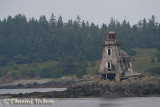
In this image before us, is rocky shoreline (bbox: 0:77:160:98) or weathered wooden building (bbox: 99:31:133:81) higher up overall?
weathered wooden building (bbox: 99:31:133:81)

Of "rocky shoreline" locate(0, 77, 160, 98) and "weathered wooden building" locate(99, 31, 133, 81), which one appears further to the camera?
"weathered wooden building" locate(99, 31, 133, 81)

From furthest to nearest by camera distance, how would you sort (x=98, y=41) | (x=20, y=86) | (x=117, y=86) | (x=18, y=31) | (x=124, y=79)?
1. (x=18, y=31)
2. (x=98, y=41)
3. (x=20, y=86)
4. (x=124, y=79)
5. (x=117, y=86)

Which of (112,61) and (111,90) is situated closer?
(111,90)

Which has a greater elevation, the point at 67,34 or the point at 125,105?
the point at 67,34

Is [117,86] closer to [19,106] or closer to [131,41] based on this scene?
[19,106]

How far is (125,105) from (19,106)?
52.4 ft

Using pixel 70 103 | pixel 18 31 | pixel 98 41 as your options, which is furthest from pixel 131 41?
pixel 70 103

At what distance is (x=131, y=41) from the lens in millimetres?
168250

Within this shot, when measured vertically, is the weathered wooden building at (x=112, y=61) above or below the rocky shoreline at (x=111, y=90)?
above

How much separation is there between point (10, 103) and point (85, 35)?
109m

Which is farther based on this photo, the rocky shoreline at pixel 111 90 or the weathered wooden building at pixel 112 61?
the weathered wooden building at pixel 112 61

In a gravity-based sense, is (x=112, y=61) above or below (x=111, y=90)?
above

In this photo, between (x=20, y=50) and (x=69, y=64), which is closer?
(x=69, y=64)

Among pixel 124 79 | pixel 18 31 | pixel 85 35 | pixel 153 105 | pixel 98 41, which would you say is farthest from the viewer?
pixel 18 31
